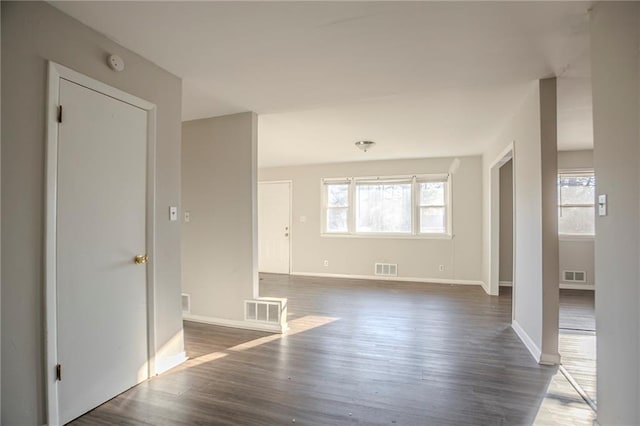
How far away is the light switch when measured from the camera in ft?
5.42

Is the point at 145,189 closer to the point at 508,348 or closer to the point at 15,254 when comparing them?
the point at 15,254

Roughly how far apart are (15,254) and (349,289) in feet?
14.7

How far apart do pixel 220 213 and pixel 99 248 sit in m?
1.61

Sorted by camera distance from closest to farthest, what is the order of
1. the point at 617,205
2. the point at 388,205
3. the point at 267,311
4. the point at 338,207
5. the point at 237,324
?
the point at 617,205 → the point at 267,311 → the point at 237,324 → the point at 388,205 → the point at 338,207

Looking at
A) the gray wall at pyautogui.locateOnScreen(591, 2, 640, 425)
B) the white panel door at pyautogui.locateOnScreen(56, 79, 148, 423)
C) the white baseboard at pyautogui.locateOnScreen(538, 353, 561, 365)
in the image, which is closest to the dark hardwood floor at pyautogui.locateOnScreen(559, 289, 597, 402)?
the white baseboard at pyautogui.locateOnScreen(538, 353, 561, 365)

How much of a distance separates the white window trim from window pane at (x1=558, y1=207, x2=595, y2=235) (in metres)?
1.90

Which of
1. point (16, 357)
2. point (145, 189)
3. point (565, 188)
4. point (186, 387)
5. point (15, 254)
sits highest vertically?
point (565, 188)

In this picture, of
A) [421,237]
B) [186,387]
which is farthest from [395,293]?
[186,387]

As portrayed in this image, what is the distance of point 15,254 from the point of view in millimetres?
1596

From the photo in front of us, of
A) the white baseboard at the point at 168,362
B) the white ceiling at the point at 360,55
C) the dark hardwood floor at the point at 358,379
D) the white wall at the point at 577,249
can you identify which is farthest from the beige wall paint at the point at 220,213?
the white wall at the point at 577,249

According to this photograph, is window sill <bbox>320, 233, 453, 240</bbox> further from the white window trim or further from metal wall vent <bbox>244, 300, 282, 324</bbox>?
metal wall vent <bbox>244, 300, 282, 324</bbox>

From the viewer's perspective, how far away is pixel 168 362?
255 centimetres

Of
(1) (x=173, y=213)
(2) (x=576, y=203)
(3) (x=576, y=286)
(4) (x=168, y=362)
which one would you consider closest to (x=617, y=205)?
(1) (x=173, y=213)

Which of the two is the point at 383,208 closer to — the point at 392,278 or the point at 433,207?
the point at 433,207
